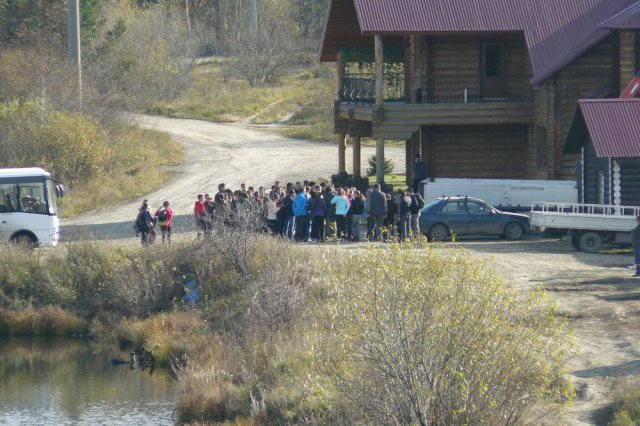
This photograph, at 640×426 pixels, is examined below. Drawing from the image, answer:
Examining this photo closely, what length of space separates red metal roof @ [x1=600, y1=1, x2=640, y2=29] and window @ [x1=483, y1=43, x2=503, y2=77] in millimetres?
5205

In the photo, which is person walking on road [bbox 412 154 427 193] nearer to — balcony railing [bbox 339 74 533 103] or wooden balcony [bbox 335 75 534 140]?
wooden balcony [bbox 335 75 534 140]

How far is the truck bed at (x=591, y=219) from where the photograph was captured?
2880 cm

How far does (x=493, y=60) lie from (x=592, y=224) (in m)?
10.8

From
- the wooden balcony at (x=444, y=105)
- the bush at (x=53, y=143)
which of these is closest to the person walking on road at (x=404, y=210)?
the wooden balcony at (x=444, y=105)

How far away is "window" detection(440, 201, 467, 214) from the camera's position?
31281mm

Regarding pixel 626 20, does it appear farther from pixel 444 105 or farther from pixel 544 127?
pixel 444 105

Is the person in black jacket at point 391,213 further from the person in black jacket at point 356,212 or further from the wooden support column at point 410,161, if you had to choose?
the wooden support column at point 410,161

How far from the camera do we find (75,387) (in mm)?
24156

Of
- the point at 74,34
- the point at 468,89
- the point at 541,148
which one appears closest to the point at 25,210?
the point at 468,89

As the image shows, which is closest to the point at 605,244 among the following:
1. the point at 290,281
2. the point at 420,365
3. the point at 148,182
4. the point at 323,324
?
the point at 290,281

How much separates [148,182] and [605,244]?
1946cm

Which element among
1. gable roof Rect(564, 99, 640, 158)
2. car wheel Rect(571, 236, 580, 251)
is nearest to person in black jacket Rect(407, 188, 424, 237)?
car wheel Rect(571, 236, 580, 251)

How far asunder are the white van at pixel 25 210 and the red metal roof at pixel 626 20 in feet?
52.3

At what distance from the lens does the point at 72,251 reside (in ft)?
96.7
